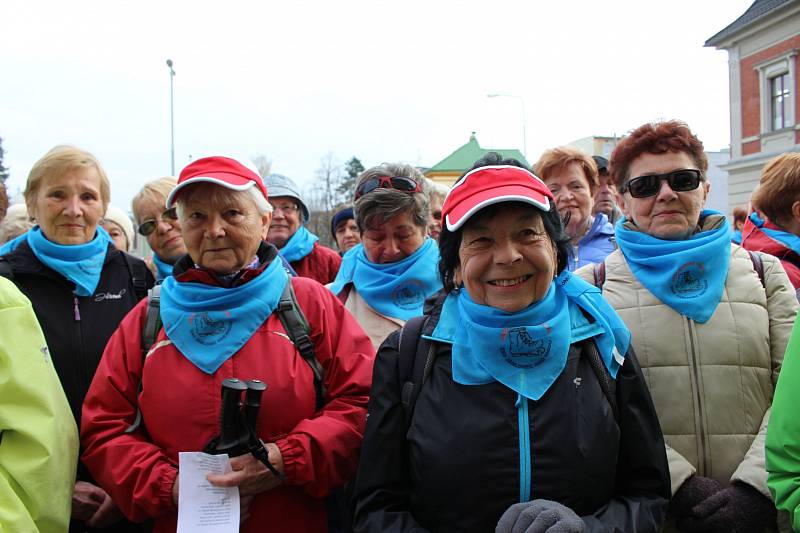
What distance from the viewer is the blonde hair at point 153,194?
489 centimetres

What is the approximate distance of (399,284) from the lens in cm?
365

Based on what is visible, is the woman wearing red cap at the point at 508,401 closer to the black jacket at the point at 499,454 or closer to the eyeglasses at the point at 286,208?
the black jacket at the point at 499,454

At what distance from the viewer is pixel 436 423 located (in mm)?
2242

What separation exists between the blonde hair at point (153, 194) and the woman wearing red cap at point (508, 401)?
314cm

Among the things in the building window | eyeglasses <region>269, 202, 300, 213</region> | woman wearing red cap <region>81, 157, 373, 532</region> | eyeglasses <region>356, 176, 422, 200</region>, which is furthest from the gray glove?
the building window

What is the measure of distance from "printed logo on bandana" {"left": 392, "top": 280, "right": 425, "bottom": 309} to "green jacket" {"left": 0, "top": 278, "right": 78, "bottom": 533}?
1.81 meters

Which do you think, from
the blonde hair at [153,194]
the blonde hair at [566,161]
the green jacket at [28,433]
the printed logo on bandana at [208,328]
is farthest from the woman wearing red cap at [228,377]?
the blonde hair at [566,161]

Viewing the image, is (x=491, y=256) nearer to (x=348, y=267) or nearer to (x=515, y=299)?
(x=515, y=299)

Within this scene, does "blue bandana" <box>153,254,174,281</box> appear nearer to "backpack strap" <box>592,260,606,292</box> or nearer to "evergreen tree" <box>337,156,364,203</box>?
"backpack strap" <box>592,260,606,292</box>

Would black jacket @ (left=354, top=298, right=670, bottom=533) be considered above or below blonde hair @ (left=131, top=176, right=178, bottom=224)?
below

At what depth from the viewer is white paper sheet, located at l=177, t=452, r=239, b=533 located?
7.95 feet

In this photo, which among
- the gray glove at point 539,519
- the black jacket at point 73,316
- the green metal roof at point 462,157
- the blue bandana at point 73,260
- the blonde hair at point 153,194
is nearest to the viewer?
the gray glove at point 539,519

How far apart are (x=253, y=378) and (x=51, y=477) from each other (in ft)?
2.64

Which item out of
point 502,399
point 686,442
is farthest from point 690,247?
point 502,399
